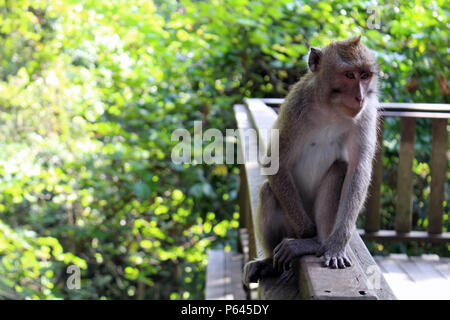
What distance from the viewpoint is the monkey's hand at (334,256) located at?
155 centimetres

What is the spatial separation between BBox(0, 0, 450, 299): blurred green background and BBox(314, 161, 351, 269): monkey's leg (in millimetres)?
2730

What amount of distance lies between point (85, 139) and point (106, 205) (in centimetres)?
92

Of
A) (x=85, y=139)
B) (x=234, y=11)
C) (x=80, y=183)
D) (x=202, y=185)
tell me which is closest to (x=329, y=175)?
(x=202, y=185)

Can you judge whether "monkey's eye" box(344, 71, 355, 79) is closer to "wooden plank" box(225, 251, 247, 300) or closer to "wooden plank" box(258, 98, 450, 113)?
"wooden plank" box(258, 98, 450, 113)

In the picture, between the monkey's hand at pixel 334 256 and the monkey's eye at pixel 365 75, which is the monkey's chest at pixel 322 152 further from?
the monkey's hand at pixel 334 256

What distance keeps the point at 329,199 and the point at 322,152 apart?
24 cm

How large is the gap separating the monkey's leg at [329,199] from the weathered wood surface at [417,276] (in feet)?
3.36

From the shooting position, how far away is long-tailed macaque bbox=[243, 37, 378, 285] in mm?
2145

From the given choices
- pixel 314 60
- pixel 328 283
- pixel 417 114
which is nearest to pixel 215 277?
pixel 417 114

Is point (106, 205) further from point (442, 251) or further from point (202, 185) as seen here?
point (442, 251)

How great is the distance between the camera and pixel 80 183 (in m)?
6.30

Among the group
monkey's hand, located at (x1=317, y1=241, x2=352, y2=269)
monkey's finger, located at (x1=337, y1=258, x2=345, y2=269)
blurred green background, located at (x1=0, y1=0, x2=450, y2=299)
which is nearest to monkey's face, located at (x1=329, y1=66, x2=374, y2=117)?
monkey's hand, located at (x1=317, y1=241, x2=352, y2=269)

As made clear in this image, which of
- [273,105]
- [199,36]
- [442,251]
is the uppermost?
[199,36]
